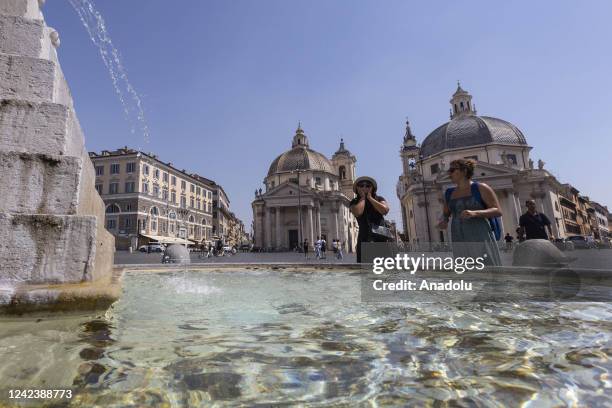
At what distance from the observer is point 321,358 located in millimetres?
1506

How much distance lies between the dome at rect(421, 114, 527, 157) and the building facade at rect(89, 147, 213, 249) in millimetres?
47774

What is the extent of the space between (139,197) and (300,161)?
2835 centimetres

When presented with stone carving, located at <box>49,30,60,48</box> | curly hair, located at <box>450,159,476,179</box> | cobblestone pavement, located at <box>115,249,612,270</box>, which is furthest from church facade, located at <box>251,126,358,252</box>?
stone carving, located at <box>49,30,60,48</box>

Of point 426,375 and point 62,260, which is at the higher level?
point 62,260

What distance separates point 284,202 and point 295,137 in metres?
21.3

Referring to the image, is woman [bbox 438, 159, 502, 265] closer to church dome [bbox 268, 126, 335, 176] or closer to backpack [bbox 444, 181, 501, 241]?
backpack [bbox 444, 181, 501, 241]

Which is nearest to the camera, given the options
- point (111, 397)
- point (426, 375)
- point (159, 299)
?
point (111, 397)

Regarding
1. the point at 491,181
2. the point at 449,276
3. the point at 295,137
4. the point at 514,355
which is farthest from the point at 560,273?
the point at 295,137

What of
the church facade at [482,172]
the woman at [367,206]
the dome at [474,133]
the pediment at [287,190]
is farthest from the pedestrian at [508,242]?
the pediment at [287,190]

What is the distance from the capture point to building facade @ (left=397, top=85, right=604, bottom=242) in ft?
147

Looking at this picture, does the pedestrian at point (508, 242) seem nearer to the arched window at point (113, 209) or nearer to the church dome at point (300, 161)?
the church dome at point (300, 161)

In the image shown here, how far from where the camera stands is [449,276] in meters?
5.07

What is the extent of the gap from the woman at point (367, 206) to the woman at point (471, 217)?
0.99m

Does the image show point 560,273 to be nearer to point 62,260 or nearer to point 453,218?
point 453,218
